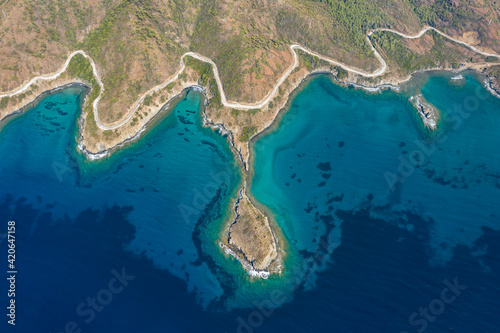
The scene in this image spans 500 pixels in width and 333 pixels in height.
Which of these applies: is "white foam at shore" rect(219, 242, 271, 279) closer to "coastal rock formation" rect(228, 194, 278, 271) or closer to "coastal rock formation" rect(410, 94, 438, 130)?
"coastal rock formation" rect(228, 194, 278, 271)

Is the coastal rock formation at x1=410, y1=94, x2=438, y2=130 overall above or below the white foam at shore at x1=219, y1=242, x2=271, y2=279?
above

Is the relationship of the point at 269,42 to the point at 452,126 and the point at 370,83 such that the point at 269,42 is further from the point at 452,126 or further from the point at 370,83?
the point at 452,126
